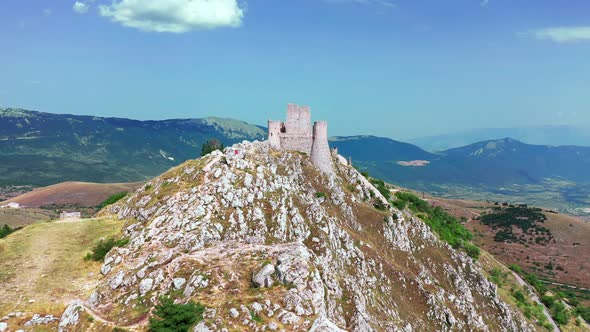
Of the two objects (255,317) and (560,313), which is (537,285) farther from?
(255,317)

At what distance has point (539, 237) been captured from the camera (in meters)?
196

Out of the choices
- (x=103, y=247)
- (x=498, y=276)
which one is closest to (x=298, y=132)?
(x=103, y=247)

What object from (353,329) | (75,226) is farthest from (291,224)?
(75,226)

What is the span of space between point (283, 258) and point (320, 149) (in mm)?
48980

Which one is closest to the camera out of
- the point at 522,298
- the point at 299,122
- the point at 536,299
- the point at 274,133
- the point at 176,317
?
the point at 176,317

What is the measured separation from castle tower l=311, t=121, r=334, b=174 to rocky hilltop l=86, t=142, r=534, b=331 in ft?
10.2

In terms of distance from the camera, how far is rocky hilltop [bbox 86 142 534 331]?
143 ft

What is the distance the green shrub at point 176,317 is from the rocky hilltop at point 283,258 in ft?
3.57

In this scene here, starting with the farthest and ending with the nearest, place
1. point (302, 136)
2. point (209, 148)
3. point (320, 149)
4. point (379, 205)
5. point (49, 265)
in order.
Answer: point (209, 148) < point (302, 136) < point (320, 149) < point (379, 205) < point (49, 265)

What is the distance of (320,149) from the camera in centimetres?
9381

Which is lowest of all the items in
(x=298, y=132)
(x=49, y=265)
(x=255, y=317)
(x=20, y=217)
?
(x=20, y=217)

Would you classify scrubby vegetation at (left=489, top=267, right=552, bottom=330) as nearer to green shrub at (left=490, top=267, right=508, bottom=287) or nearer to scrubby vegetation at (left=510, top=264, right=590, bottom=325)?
green shrub at (left=490, top=267, right=508, bottom=287)

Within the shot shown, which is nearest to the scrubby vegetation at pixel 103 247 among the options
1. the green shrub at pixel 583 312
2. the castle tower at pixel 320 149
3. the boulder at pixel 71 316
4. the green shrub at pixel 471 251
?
the boulder at pixel 71 316

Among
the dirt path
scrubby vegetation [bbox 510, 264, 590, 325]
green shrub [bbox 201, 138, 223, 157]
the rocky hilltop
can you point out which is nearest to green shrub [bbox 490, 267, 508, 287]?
the dirt path
